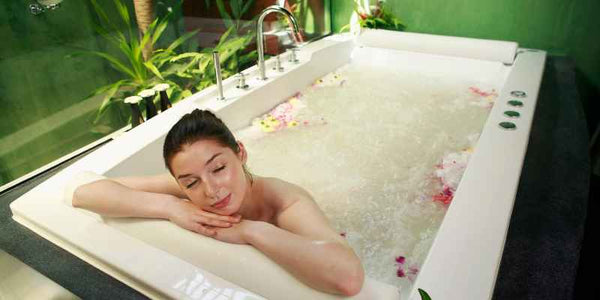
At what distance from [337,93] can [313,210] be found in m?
1.59

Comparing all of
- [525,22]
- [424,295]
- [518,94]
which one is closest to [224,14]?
[518,94]

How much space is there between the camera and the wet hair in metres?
0.98

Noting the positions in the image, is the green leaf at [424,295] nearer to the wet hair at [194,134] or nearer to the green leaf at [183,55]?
the wet hair at [194,134]

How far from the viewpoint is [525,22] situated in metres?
2.79

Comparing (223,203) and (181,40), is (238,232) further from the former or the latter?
(181,40)

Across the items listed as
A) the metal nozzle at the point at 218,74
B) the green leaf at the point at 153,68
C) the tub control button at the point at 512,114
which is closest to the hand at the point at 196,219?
the metal nozzle at the point at 218,74

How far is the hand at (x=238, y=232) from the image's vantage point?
0.98 m

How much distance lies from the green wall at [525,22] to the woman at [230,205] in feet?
7.89

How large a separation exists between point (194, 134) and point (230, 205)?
194 millimetres

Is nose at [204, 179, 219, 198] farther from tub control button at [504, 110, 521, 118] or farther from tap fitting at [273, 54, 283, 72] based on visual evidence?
tap fitting at [273, 54, 283, 72]

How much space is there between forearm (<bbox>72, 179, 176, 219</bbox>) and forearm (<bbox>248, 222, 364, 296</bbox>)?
11.5 inches

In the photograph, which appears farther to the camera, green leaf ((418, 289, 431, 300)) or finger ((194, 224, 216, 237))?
finger ((194, 224, 216, 237))

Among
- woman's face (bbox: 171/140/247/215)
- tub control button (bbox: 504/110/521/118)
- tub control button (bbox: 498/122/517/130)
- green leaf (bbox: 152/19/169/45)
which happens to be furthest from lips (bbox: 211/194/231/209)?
green leaf (bbox: 152/19/169/45)

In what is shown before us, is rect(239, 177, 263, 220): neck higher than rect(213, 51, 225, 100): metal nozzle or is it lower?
lower
